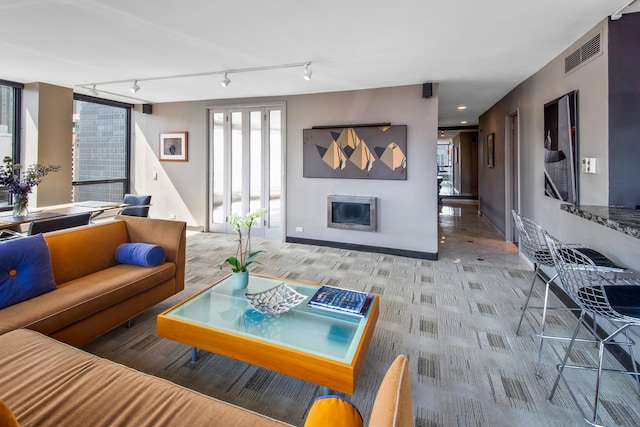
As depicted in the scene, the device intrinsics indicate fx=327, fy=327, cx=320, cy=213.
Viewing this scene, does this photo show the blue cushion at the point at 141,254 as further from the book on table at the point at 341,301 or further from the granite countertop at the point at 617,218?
the granite countertop at the point at 617,218

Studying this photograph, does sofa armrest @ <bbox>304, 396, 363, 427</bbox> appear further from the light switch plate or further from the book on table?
the light switch plate

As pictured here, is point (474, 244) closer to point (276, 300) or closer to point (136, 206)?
point (276, 300)

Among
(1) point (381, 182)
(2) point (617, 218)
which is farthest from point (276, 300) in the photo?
(1) point (381, 182)

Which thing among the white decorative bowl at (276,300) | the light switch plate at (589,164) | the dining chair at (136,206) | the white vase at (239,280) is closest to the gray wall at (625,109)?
the light switch plate at (589,164)

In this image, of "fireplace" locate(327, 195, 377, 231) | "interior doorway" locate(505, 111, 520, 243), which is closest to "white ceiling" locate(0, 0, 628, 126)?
"interior doorway" locate(505, 111, 520, 243)

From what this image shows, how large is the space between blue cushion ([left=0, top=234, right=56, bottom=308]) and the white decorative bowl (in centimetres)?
144

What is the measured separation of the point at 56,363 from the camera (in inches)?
58.3

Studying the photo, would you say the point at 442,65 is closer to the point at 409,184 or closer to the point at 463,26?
the point at 463,26

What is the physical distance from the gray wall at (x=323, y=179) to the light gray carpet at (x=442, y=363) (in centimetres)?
142

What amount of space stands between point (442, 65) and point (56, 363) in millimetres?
4468

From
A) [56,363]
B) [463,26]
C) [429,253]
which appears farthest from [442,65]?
[56,363]

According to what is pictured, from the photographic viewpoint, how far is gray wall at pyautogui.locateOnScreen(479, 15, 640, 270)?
8.88ft

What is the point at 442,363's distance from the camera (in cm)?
228

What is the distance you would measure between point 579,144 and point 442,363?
8.26ft
